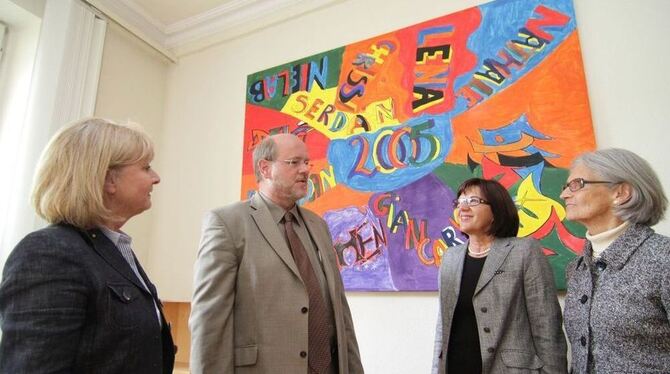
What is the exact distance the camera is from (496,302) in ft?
4.93

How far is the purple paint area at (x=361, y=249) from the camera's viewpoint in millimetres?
2346

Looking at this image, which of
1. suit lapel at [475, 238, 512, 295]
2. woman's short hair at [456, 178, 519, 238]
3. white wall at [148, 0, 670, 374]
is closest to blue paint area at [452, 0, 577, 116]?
white wall at [148, 0, 670, 374]

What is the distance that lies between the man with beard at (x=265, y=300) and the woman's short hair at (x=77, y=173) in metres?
0.45

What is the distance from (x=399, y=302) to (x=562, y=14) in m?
1.71

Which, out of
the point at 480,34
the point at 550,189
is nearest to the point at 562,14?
the point at 480,34

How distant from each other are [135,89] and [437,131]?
7.82 ft

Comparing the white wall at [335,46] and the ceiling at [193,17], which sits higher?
the ceiling at [193,17]

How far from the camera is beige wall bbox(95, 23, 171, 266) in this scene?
3.11 meters

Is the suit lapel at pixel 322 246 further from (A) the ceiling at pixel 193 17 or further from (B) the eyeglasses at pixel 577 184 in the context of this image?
(A) the ceiling at pixel 193 17

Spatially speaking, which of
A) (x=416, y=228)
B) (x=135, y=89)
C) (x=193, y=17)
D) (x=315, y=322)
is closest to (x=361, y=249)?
(x=416, y=228)

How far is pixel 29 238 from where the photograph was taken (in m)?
0.86

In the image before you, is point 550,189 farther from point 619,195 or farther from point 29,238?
point 29,238

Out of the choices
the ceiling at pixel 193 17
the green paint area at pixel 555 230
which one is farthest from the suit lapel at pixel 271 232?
the ceiling at pixel 193 17

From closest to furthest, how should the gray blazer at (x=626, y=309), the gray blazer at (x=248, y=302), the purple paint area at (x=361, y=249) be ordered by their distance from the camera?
1. the gray blazer at (x=626, y=309)
2. the gray blazer at (x=248, y=302)
3. the purple paint area at (x=361, y=249)
